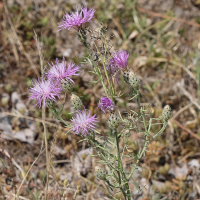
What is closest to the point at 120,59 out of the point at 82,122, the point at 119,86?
the point at 82,122

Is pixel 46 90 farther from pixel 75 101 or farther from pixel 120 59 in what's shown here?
pixel 120 59

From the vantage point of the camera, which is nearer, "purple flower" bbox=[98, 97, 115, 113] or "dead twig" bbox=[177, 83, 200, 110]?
"purple flower" bbox=[98, 97, 115, 113]

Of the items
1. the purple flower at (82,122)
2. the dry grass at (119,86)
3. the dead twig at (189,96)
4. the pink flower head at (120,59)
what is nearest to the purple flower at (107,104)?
the purple flower at (82,122)

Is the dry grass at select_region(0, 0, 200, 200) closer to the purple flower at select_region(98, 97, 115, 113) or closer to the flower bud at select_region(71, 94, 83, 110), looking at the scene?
the flower bud at select_region(71, 94, 83, 110)

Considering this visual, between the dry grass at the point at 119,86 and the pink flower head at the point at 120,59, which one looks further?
the dry grass at the point at 119,86

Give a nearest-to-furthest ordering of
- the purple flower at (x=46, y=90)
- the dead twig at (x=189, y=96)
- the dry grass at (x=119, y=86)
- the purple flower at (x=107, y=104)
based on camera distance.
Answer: the purple flower at (x=107, y=104)
the purple flower at (x=46, y=90)
the dry grass at (x=119, y=86)
the dead twig at (x=189, y=96)

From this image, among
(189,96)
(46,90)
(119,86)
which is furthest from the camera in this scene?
(119,86)

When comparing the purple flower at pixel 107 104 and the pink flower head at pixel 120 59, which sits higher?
the pink flower head at pixel 120 59

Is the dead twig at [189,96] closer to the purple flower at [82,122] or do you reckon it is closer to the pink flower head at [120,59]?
the pink flower head at [120,59]

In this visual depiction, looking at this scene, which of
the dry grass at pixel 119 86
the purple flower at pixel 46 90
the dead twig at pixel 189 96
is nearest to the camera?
the purple flower at pixel 46 90

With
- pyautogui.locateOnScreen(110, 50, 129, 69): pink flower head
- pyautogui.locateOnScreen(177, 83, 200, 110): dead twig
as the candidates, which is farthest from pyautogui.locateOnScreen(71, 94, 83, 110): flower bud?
pyautogui.locateOnScreen(177, 83, 200, 110): dead twig

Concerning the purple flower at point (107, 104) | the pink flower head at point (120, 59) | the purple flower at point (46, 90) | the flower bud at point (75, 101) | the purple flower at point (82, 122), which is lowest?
the purple flower at point (82, 122)
